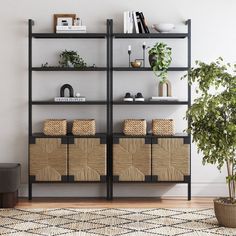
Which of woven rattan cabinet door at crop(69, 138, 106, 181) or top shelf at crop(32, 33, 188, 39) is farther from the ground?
top shelf at crop(32, 33, 188, 39)

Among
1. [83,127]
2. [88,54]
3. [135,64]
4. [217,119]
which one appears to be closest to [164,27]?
[135,64]

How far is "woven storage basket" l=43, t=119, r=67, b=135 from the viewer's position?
629cm

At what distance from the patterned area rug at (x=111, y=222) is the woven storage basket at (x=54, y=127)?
86 cm

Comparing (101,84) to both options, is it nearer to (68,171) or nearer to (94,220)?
(68,171)

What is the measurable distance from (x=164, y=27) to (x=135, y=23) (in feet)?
1.01

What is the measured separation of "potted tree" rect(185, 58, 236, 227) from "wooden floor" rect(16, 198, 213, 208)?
107 cm

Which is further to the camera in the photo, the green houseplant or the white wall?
the white wall

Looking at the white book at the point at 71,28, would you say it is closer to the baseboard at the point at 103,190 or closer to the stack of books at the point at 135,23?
the stack of books at the point at 135,23

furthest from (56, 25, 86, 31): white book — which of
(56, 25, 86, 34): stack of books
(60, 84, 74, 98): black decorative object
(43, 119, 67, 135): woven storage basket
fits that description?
(43, 119, 67, 135): woven storage basket

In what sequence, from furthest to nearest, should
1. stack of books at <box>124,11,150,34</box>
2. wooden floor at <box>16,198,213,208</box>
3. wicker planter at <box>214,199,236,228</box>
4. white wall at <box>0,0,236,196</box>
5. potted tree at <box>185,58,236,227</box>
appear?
white wall at <box>0,0,236,196</box>
stack of books at <box>124,11,150,34</box>
wooden floor at <box>16,198,213,208</box>
wicker planter at <box>214,199,236,228</box>
potted tree at <box>185,58,236,227</box>

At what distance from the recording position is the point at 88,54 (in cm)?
651

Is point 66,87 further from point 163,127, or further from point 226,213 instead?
point 226,213

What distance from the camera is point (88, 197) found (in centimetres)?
657

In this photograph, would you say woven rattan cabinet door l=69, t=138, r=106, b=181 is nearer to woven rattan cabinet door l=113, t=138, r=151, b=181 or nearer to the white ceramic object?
woven rattan cabinet door l=113, t=138, r=151, b=181
